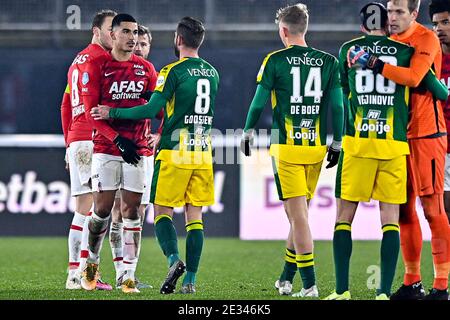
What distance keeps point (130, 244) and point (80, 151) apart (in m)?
0.99

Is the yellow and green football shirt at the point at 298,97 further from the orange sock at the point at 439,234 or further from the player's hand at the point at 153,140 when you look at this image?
the player's hand at the point at 153,140

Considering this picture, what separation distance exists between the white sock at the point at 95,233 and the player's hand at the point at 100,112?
75 centimetres

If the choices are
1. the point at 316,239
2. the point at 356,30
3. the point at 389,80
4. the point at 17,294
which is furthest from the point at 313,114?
the point at 356,30

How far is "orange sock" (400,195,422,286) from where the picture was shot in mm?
6938

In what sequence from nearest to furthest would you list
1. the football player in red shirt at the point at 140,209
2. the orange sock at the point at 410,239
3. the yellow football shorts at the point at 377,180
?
1. the yellow football shorts at the point at 377,180
2. the orange sock at the point at 410,239
3. the football player in red shirt at the point at 140,209

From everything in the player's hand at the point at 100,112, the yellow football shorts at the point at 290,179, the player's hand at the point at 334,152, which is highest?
the player's hand at the point at 100,112

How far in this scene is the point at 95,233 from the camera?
7.87 meters

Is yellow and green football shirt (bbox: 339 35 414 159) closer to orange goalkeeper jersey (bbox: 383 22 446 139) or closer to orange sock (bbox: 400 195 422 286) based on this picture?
orange goalkeeper jersey (bbox: 383 22 446 139)

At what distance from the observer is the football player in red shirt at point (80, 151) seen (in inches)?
321

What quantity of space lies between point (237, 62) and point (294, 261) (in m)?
7.86

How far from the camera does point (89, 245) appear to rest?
26.0 feet

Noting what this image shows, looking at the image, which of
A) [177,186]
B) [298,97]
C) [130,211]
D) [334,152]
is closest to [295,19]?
[298,97]

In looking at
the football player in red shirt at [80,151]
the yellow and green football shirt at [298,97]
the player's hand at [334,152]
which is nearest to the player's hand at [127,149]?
the football player in red shirt at [80,151]

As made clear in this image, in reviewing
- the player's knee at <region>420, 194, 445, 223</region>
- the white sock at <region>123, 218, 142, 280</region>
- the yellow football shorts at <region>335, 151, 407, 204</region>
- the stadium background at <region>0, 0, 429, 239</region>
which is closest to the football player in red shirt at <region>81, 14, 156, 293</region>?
the white sock at <region>123, 218, 142, 280</region>
